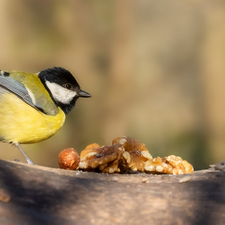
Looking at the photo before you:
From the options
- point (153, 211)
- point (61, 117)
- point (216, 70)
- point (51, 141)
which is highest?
point (216, 70)

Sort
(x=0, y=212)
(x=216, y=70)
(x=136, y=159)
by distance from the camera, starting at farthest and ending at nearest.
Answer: (x=216, y=70) → (x=136, y=159) → (x=0, y=212)

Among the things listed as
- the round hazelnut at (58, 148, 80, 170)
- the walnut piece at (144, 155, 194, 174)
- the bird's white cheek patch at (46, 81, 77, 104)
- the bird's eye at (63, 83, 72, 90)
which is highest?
the bird's eye at (63, 83, 72, 90)

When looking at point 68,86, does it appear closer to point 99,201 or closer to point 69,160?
point 69,160

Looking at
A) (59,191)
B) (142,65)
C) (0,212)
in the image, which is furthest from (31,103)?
(142,65)

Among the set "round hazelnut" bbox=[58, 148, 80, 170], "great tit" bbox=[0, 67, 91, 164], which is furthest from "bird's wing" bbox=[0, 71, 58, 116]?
"round hazelnut" bbox=[58, 148, 80, 170]

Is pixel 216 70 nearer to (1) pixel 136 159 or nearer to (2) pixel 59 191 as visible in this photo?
(1) pixel 136 159

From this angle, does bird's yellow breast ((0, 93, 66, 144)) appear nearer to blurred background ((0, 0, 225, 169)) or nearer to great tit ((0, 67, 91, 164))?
great tit ((0, 67, 91, 164))

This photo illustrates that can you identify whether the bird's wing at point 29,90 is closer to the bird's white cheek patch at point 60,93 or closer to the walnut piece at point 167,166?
the bird's white cheek patch at point 60,93

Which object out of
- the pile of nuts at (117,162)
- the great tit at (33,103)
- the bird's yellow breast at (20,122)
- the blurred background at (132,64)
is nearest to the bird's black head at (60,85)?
the great tit at (33,103)
